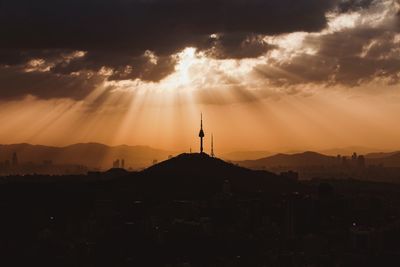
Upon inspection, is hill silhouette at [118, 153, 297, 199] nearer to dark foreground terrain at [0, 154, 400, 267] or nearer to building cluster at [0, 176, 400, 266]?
dark foreground terrain at [0, 154, 400, 267]

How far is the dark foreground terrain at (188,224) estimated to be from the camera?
11494cm

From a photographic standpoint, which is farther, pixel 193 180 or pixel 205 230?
pixel 193 180

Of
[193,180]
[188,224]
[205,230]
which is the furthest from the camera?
[193,180]

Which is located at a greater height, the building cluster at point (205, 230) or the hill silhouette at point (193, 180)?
the hill silhouette at point (193, 180)

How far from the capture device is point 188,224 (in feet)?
428

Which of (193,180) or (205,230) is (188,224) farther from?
(193,180)

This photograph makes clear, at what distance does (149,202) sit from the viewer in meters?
158

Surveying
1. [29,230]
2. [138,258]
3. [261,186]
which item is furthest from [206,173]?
[138,258]

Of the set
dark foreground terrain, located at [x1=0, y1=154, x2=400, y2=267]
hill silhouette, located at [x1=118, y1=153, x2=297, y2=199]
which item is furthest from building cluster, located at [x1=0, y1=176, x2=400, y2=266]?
hill silhouette, located at [x1=118, y1=153, x2=297, y2=199]

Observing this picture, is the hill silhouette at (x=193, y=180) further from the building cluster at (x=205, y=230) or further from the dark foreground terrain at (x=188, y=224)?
the building cluster at (x=205, y=230)

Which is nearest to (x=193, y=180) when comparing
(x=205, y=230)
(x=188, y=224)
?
(x=188, y=224)

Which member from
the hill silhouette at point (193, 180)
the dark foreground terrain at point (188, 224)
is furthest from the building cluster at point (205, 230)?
the hill silhouette at point (193, 180)

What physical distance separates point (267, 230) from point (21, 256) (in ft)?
156

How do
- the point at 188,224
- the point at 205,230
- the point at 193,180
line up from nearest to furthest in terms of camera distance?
the point at 205,230, the point at 188,224, the point at 193,180
